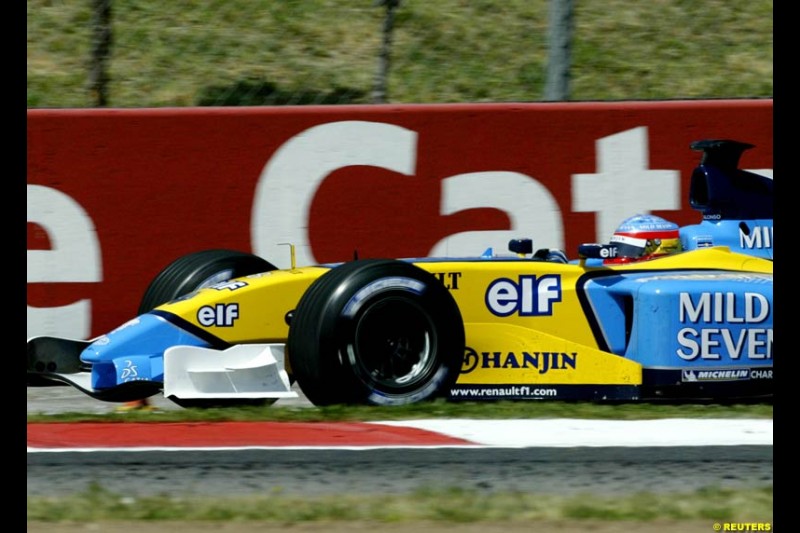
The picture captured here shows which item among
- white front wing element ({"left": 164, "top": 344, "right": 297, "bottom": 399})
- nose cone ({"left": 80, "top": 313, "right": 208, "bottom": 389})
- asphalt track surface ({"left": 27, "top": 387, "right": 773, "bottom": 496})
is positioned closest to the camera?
asphalt track surface ({"left": 27, "top": 387, "right": 773, "bottom": 496})

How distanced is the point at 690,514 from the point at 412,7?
6.09 meters

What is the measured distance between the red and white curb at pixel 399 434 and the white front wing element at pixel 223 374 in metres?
0.31

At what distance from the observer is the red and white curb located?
5.16 m

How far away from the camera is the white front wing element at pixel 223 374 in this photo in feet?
19.5

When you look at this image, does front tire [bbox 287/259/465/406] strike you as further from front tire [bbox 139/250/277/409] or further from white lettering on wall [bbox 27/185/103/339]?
white lettering on wall [bbox 27/185/103/339]

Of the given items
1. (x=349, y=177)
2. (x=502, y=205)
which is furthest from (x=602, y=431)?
(x=349, y=177)

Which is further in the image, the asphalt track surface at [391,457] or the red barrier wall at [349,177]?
the red barrier wall at [349,177]

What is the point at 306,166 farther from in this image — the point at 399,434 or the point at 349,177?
the point at 399,434

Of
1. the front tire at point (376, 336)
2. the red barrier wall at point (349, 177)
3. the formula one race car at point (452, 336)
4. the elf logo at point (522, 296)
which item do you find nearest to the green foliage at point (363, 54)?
the red barrier wall at point (349, 177)

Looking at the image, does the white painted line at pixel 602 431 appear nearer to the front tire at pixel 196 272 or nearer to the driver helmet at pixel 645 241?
the driver helmet at pixel 645 241

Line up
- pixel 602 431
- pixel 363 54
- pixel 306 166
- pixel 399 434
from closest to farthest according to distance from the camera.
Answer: pixel 399 434 < pixel 602 431 < pixel 306 166 < pixel 363 54

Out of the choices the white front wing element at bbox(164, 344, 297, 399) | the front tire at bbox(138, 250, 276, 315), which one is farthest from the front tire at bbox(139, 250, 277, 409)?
the white front wing element at bbox(164, 344, 297, 399)

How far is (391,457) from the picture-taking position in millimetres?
4965

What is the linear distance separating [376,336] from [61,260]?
263cm
